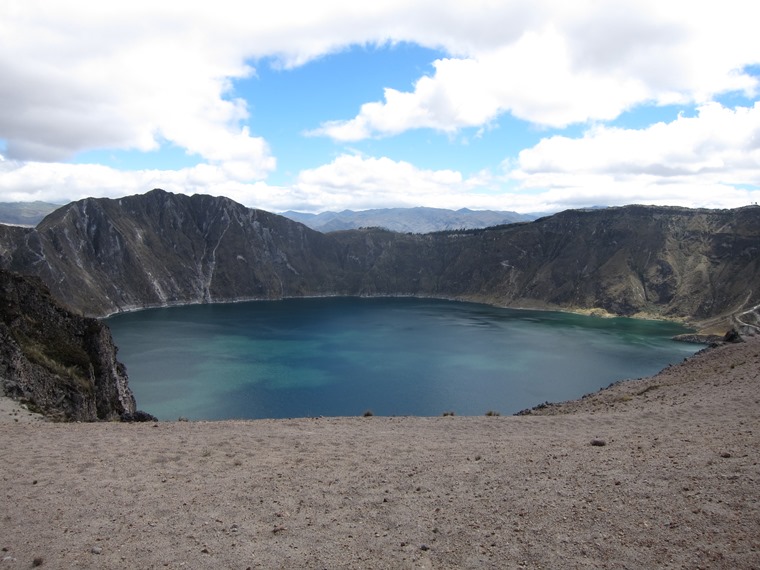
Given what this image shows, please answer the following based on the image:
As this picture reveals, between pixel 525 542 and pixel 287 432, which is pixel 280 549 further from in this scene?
pixel 287 432

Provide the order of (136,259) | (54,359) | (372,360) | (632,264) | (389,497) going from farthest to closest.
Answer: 1. (136,259)
2. (632,264)
3. (372,360)
4. (54,359)
5. (389,497)

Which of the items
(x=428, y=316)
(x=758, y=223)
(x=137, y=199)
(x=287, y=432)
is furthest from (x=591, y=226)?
(x=287, y=432)

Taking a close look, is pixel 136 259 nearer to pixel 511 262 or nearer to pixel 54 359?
pixel 511 262

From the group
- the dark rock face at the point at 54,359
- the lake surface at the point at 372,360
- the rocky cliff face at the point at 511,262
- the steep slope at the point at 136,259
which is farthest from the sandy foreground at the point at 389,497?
the steep slope at the point at 136,259

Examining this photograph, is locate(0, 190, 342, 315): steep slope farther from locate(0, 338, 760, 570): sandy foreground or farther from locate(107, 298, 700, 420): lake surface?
locate(0, 338, 760, 570): sandy foreground

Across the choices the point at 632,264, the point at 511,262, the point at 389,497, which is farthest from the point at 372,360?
the point at 511,262
